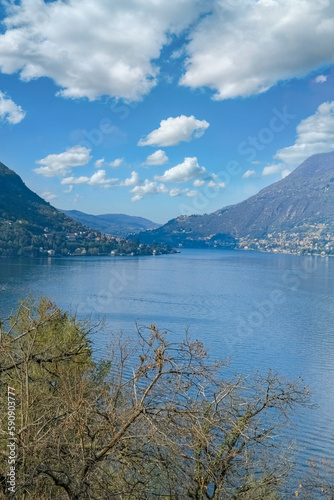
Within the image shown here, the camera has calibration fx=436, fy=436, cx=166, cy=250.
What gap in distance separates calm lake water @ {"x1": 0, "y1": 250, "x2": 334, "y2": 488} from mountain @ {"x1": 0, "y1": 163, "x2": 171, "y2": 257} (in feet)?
140

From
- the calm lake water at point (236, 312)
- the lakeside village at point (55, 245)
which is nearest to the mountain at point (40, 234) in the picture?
the lakeside village at point (55, 245)

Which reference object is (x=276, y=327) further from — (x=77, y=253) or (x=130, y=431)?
(x=77, y=253)

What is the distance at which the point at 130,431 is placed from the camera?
6.04m

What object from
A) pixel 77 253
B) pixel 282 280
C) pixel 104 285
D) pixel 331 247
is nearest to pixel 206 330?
pixel 104 285

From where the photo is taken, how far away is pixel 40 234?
142 meters

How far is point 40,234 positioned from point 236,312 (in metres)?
106

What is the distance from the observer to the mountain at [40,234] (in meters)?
124

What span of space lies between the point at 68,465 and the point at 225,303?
50497 millimetres

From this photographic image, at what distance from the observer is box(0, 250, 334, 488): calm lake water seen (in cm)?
2769

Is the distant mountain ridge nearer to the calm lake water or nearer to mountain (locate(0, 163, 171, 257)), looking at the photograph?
mountain (locate(0, 163, 171, 257))

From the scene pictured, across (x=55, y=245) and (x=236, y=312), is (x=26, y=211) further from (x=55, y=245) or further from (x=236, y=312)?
(x=236, y=312)

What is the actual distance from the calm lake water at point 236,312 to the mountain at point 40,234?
42.6 metres

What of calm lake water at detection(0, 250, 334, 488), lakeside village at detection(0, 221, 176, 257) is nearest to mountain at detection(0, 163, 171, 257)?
lakeside village at detection(0, 221, 176, 257)

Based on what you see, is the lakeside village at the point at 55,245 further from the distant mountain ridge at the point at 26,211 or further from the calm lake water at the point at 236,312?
the calm lake water at the point at 236,312
